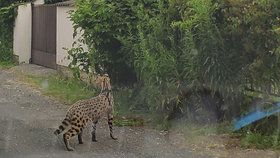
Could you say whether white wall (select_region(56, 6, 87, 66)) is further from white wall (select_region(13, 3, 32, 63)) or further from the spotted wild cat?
the spotted wild cat

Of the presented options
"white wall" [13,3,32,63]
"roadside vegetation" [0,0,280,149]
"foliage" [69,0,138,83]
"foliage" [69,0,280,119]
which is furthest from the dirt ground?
"white wall" [13,3,32,63]

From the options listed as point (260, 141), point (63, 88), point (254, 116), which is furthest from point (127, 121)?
point (63, 88)

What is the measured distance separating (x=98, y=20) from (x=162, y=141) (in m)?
3.76

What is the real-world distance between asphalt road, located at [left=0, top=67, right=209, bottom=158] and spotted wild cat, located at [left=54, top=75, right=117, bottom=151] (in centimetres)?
19

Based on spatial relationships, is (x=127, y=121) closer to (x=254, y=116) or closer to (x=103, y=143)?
(x=103, y=143)

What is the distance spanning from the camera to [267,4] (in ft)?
28.2

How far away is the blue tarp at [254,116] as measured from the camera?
8875 mm

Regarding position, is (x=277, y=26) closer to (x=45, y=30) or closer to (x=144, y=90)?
(x=144, y=90)

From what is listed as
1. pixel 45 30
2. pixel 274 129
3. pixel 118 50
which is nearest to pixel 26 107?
pixel 118 50

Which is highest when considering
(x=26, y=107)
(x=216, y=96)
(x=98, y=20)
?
(x=98, y=20)

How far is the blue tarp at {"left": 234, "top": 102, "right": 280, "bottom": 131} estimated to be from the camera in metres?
8.88

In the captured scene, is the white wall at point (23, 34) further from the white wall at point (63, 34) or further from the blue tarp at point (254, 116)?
the blue tarp at point (254, 116)

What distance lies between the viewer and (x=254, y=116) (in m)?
9.20

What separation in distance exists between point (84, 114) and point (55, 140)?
0.62m
